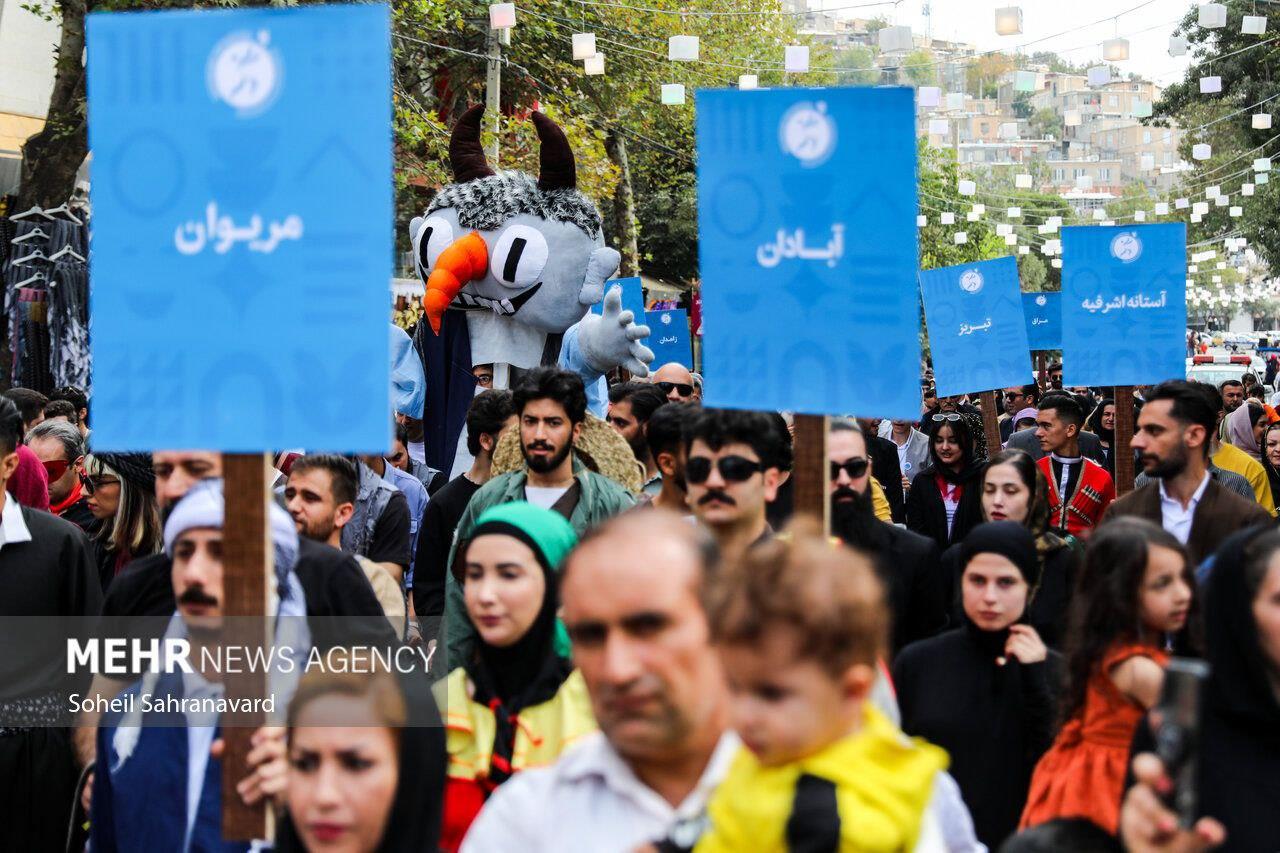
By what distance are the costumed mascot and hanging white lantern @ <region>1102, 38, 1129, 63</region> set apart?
31.8ft

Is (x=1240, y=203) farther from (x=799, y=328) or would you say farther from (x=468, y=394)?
(x=799, y=328)

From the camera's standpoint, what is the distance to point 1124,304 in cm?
926

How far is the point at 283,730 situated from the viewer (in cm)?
349

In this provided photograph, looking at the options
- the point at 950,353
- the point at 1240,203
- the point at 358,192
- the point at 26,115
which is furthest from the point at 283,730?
the point at 1240,203

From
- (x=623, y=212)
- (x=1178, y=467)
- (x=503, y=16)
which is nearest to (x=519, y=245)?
(x=1178, y=467)

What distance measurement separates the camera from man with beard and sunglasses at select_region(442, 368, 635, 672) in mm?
6312

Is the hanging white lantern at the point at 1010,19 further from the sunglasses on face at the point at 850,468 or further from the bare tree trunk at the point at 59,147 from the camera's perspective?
the sunglasses on face at the point at 850,468

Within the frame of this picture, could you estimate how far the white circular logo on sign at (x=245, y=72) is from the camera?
144 inches

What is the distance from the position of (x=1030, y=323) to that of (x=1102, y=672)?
65.8 ft

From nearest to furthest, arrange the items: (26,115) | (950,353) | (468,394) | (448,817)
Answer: (448,817) < (468,394) < (950,353) < (26,115)

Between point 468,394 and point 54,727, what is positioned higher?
point 468,394

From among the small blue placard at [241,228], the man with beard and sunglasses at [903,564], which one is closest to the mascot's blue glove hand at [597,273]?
the man with beard and sunglasses at [903,564]

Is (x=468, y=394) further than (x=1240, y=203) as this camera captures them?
No

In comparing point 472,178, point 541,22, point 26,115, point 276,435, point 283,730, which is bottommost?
point 283,730
